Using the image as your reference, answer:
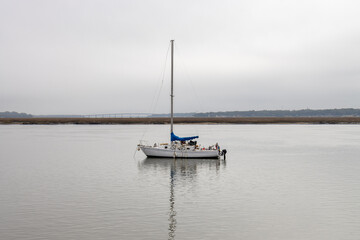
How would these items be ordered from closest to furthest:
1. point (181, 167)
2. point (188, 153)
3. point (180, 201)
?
point (180, 201)
point (181, 167)
point (188, 153)

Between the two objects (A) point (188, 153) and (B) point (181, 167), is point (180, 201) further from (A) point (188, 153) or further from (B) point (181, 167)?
(A) point (188, 153)

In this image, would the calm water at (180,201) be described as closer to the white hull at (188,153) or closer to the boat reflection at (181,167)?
the boat reflection at (181,167)

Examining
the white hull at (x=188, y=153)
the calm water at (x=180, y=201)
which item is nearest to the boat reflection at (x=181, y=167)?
the calm water at (x=180, y=201)

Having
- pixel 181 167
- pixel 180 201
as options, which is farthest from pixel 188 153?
pixel 180 201

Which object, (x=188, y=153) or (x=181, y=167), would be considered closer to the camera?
(x=181, y=167)

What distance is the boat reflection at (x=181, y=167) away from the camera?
38750 mm

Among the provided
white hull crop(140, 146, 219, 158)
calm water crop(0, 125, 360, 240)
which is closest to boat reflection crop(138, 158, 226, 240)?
calm water crop(0, 125, 360, 240)

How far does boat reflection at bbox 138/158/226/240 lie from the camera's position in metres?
38.8

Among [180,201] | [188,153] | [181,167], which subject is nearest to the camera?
[180,201]

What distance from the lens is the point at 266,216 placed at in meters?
23.3

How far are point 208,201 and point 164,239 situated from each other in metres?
8.65

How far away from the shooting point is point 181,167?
46.5 meters

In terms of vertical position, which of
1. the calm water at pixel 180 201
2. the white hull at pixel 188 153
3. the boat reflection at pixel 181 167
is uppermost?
the white hull at pixel 188 153

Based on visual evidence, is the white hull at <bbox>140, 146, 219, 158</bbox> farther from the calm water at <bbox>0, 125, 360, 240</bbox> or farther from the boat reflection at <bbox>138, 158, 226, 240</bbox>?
the calm water at <bbox>0, 125, 360, 240</bbox>
